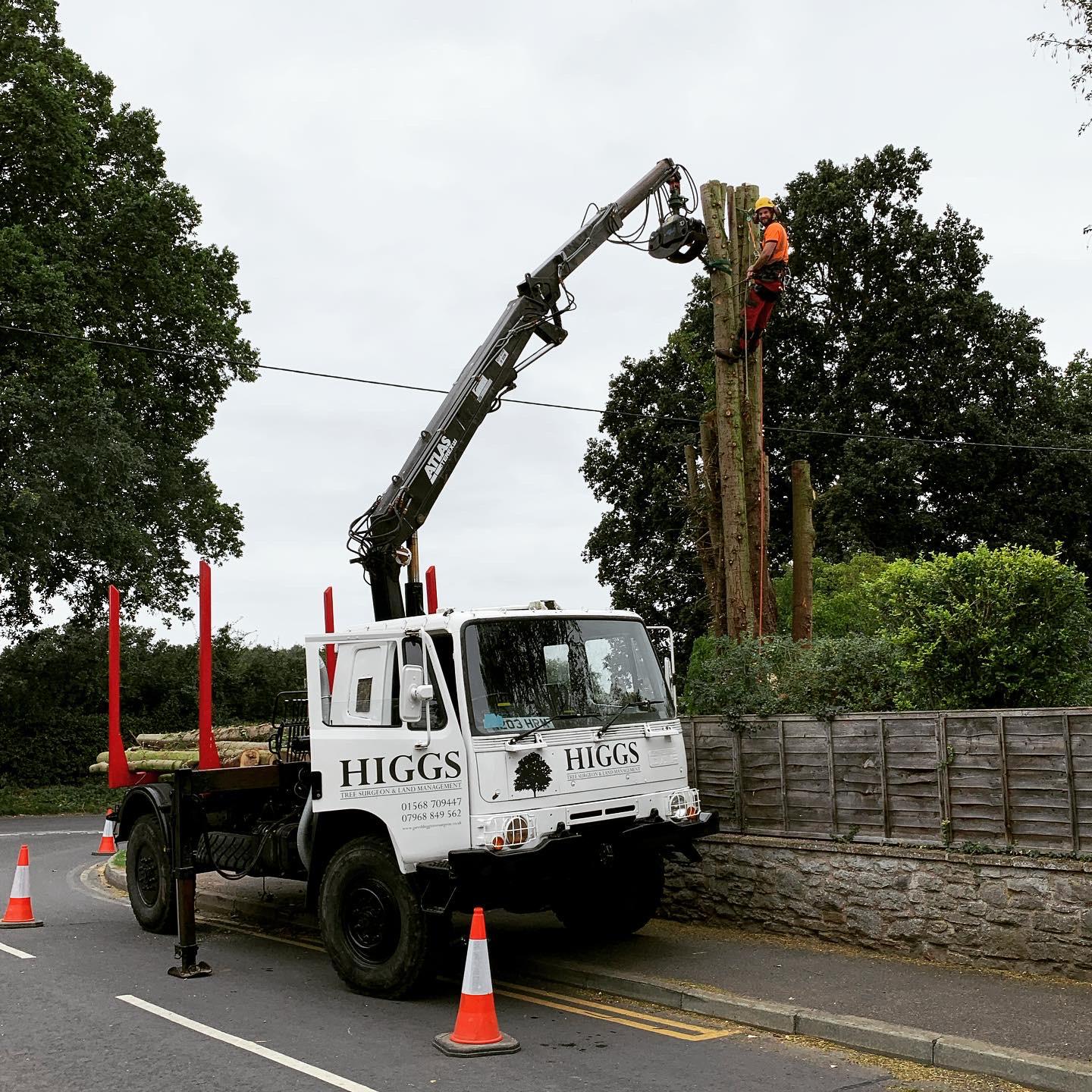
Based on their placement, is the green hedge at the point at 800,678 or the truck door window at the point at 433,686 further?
the green hedge at the point at 800,678

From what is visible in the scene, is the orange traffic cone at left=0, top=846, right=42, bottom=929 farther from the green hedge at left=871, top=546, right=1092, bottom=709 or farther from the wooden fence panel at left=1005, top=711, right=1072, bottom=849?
the wooden fence panel at left=1005, top=711, right=1072, bottom=849

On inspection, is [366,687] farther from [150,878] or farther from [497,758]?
[150,878]

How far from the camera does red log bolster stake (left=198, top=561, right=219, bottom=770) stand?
9.95 m

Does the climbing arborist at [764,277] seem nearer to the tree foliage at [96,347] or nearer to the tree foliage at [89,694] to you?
the tree foliage at [96,347]

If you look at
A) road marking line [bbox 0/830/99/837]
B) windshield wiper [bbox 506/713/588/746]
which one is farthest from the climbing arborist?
road marking line [bbox 0/830/99/837]

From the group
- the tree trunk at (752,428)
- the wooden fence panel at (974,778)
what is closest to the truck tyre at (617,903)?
the wooden fence panel at (974,778)

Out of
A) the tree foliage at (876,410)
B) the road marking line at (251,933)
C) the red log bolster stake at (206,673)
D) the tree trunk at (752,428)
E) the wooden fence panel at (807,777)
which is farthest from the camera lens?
the tree foliage at (876,410)

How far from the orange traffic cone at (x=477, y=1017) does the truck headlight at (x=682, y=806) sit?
2335mm

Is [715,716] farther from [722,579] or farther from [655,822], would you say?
[722,579]

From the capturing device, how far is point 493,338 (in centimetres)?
1146

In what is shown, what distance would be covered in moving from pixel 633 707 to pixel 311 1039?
327 cm

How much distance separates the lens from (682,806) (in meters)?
9.05

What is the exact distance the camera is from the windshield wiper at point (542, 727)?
8.09m

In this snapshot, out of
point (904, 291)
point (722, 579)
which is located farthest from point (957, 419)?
point (722, 579)
